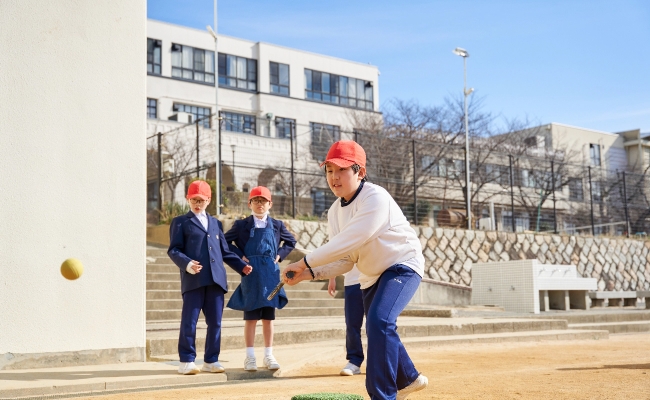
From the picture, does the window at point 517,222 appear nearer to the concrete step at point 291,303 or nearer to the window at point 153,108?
the concrete step at point 291,303

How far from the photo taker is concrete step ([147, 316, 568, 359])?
7801 millimetres

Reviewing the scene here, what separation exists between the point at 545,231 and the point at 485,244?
3.06m

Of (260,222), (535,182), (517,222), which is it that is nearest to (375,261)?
(260,222)

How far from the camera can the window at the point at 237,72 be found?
39219mm

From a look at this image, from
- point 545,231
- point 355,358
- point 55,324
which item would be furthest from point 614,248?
point 55,324

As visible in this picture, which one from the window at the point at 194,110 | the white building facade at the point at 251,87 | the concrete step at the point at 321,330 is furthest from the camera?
the window at the point at 194,110

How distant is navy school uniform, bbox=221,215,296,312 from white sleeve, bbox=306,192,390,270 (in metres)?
2.54

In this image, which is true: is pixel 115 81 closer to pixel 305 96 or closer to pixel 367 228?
pixel 367 228

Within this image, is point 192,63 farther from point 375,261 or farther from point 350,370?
point 375,261

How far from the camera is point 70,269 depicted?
6207mm

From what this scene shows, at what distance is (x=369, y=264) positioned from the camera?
4.18 metres

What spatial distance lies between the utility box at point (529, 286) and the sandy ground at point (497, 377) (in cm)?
485

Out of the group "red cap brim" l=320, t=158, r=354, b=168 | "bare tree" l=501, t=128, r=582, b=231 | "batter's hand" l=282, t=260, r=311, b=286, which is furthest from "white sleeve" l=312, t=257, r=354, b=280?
"bare tree" l=501, t=128, r=582, b=231

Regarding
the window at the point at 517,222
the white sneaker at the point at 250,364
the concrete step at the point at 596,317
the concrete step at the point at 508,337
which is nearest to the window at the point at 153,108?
the window at the point at 517,222
